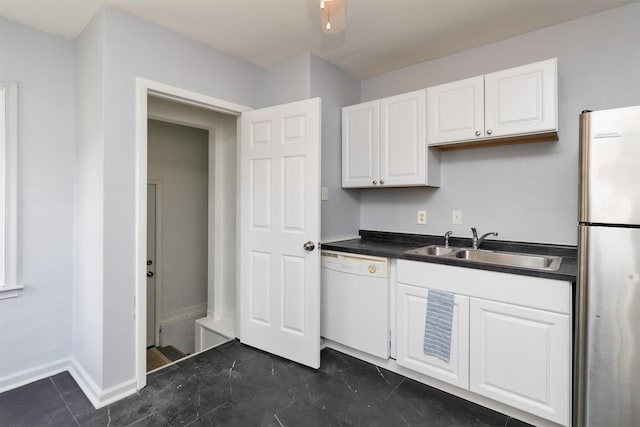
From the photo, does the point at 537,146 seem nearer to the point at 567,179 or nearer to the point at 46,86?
the point at 567,179

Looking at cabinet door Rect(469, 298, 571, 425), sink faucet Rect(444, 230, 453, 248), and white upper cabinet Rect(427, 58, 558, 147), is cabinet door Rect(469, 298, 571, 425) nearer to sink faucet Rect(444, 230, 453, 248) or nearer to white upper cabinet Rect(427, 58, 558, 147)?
sink faucet Rect(444, 230, 453, 248)

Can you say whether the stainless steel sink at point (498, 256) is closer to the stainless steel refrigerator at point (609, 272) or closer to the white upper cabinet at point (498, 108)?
the stainless steel refrigerator at point (609, 272)

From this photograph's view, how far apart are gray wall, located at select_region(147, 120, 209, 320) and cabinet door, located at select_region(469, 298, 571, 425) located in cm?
331

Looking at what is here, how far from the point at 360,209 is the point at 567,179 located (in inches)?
64.2


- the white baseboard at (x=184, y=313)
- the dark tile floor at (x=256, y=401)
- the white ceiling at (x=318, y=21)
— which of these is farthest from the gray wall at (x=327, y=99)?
the white baseboard at (x=184, y=313)

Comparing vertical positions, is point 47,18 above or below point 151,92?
above

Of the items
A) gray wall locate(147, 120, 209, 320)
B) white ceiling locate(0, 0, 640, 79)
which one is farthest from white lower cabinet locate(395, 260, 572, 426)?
gray wall locate(147, 120, 209, 320)

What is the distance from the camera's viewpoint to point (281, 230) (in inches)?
97.1

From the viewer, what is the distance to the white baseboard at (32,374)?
204 cm

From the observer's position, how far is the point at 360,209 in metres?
3.13

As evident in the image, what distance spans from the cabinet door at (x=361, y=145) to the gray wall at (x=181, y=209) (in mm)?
2125

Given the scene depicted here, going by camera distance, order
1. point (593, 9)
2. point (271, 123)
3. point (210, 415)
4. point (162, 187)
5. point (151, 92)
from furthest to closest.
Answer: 1. point (162, 187)
2. point (271, 123)
3. point (151, 92)
4. point (593, 9)
5. point (210, 415)

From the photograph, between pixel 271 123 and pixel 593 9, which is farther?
pixel 271 123

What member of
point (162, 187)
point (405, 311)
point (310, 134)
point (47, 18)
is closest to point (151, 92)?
point (47, 18)
